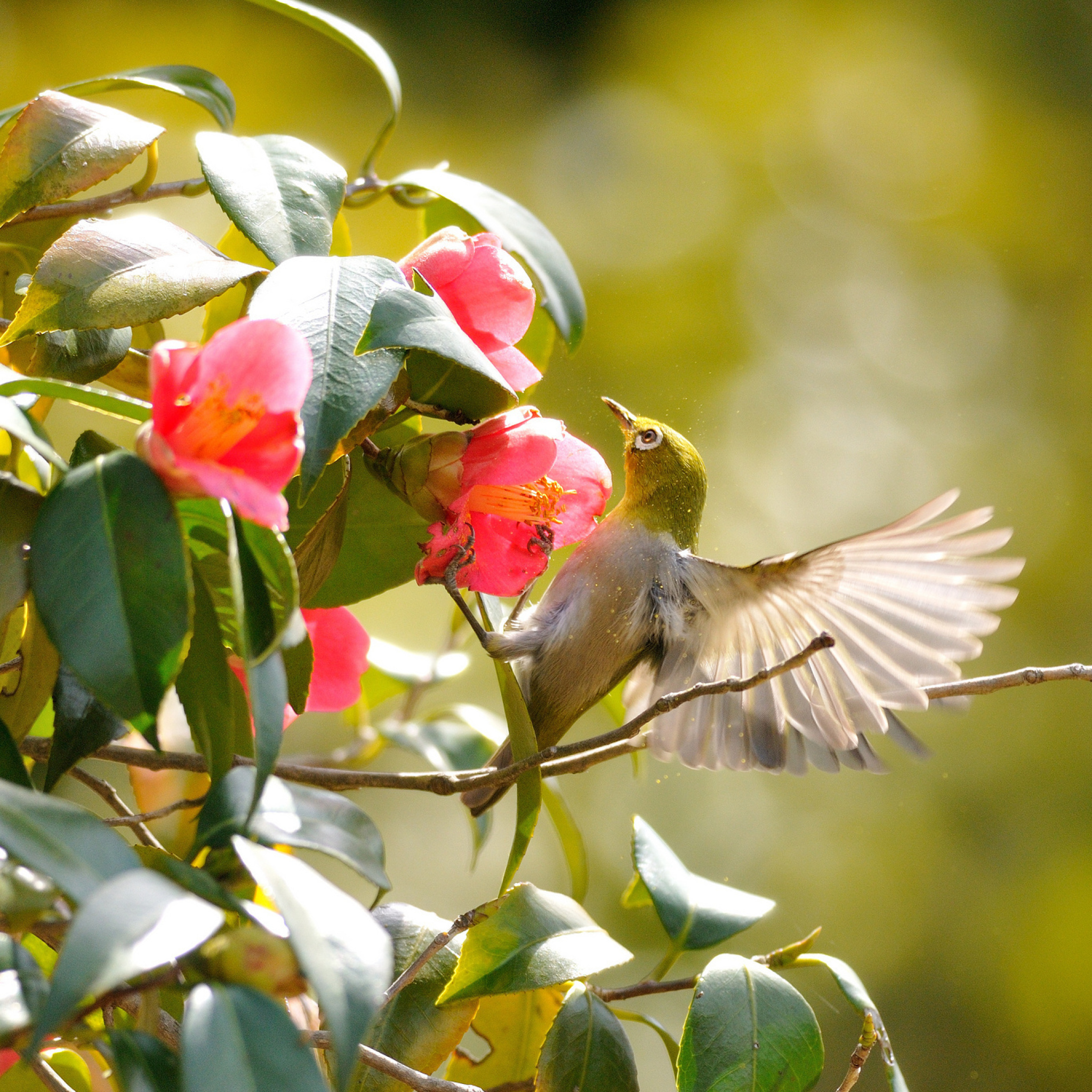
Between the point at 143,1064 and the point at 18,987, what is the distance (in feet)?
0.14

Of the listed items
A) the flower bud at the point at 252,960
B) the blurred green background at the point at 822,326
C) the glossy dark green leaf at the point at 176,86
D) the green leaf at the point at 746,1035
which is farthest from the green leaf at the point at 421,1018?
the blurred green background at the point at 822,326

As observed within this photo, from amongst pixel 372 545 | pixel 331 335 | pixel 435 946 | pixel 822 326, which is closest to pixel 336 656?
pixel 372 545

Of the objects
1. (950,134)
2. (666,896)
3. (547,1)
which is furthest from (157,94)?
(666,896)

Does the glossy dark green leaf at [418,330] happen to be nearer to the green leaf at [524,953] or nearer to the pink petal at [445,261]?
the pink petal at [445,261]

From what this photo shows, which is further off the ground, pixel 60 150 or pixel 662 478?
pixel 60 150

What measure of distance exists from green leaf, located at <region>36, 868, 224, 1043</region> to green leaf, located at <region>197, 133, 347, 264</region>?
24cm

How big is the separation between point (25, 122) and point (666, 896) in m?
0.54

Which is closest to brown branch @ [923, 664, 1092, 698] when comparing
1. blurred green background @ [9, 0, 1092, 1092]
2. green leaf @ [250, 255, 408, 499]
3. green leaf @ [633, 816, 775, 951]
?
green leaf @ [633, 816, 775, 951]

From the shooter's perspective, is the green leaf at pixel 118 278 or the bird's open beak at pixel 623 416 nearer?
the green leaf at pixel 118 278

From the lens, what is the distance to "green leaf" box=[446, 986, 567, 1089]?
632 mm

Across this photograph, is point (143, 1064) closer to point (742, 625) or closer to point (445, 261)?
point (445, 261)

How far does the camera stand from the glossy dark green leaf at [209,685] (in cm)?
40

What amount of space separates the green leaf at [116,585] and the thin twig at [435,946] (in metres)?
0.19

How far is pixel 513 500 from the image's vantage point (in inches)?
22.8
